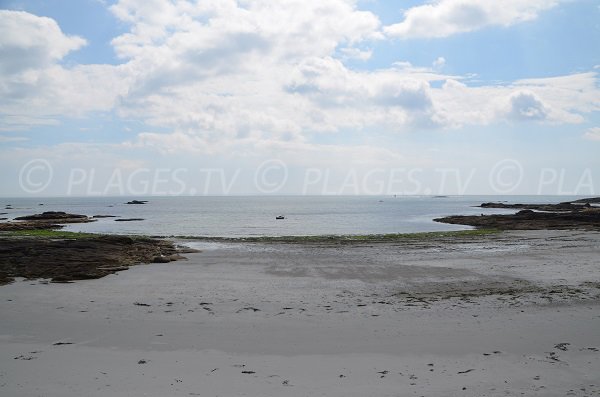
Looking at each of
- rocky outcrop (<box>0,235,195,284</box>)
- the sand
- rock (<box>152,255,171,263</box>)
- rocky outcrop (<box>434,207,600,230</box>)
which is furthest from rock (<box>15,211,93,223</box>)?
rocky outcrop (<box>434,207,600,230</box>)

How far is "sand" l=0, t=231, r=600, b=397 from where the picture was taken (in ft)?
22.9

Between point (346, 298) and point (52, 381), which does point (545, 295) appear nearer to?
point (346, 298)

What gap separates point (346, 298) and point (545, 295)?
6048 mm

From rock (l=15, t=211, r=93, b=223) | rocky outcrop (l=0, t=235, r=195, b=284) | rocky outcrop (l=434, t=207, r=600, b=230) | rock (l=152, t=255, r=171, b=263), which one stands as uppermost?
rocky outcrop (l=434, t=207, r=600, b=230)

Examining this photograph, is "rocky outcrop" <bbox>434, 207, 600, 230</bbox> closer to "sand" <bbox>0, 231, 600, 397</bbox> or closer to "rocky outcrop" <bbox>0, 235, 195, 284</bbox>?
"sand" <bbox>0, 231, 600, 397</bbox>

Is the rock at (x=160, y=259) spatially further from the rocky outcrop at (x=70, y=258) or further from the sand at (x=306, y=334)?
the sand at (x=306, y=334)

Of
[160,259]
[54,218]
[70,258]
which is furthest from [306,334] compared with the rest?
[54,218]

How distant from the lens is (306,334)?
382 inches

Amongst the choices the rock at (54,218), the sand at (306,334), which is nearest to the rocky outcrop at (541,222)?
the sand at (306,334)

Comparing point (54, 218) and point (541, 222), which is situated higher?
point (541, 222)

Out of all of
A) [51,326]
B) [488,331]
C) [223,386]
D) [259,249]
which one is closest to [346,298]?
[488,331]

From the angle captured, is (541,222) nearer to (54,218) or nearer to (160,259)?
(160,259)

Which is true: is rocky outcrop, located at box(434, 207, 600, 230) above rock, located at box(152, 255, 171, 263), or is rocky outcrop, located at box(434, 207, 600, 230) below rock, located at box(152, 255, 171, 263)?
above

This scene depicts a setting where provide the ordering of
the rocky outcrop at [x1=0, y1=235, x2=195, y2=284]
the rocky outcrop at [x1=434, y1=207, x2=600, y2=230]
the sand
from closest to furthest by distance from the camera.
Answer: the sand → the rocky outcrop at [x1=0, y1=235, x2=195, y2=284] → the rocky outcrop at [x1=434, y1=207, x2=600, y2=230]
